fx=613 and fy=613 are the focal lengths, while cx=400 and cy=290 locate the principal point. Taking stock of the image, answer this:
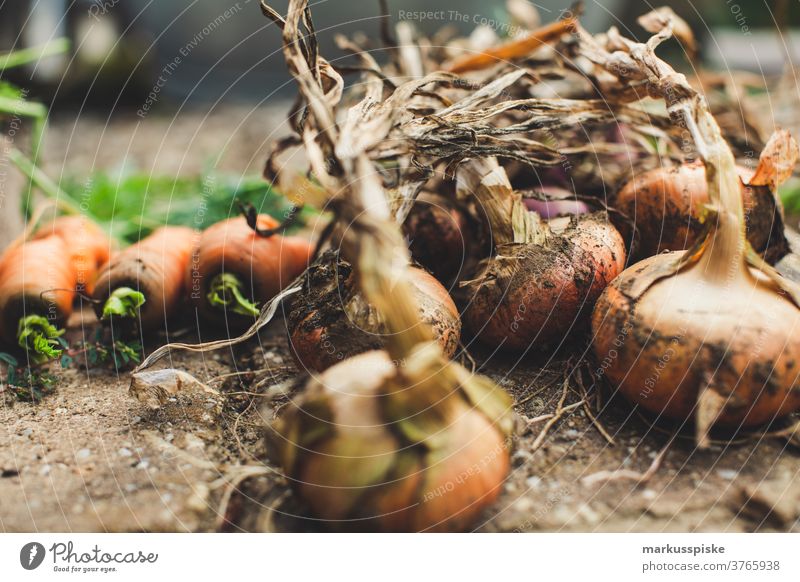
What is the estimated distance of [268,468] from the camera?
0.73m

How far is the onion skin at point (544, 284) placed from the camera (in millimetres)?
858

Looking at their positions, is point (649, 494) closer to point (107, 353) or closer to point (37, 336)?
point (107, 353)

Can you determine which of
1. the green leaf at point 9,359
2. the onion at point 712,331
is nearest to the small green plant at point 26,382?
the green leaf at point 9,359

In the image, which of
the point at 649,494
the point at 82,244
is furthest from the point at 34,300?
the point at 649,494

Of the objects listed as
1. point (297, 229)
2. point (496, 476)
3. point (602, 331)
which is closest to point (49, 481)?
point (496, 476)

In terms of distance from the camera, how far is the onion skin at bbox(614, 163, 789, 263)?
927 mm

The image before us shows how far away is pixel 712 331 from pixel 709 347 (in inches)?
0.7

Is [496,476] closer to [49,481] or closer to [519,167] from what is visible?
[49,481]

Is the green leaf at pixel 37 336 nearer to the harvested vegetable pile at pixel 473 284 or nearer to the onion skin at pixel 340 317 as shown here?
the harvested vegetable pile at pixel 473 284

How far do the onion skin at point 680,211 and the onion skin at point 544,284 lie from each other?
0.11 m
